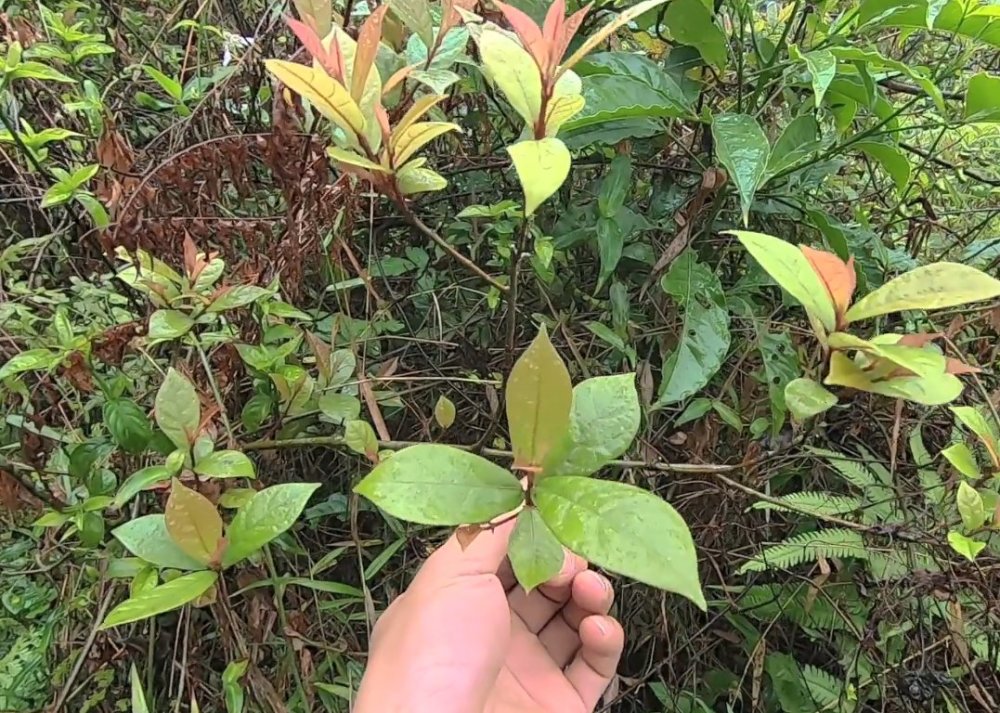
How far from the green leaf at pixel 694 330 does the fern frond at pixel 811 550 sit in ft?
0.72

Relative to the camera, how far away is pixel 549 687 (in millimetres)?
1029

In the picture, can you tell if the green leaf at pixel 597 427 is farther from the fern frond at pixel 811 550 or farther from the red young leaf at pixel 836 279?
the fern frond at pixel 811 550

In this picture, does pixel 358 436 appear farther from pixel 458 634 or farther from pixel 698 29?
pixel 698 29

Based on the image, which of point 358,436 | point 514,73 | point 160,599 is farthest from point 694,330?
point 160,599

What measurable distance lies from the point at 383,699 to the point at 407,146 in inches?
20.1

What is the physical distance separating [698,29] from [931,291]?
599 millimetres

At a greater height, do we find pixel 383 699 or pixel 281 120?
pixel 281 120

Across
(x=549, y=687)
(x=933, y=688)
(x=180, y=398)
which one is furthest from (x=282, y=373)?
(x=933, y=688)

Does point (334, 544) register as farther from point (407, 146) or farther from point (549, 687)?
point (407, 146)

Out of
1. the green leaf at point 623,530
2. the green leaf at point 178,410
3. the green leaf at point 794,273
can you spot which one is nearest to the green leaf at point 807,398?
the green leaf at point 794,273

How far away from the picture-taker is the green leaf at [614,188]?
98cm

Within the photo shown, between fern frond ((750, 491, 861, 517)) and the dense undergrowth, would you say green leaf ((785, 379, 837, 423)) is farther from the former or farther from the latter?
fern frond ((750, 491, 861, 517))

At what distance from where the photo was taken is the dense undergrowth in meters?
0.82

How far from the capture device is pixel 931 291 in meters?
0.48
